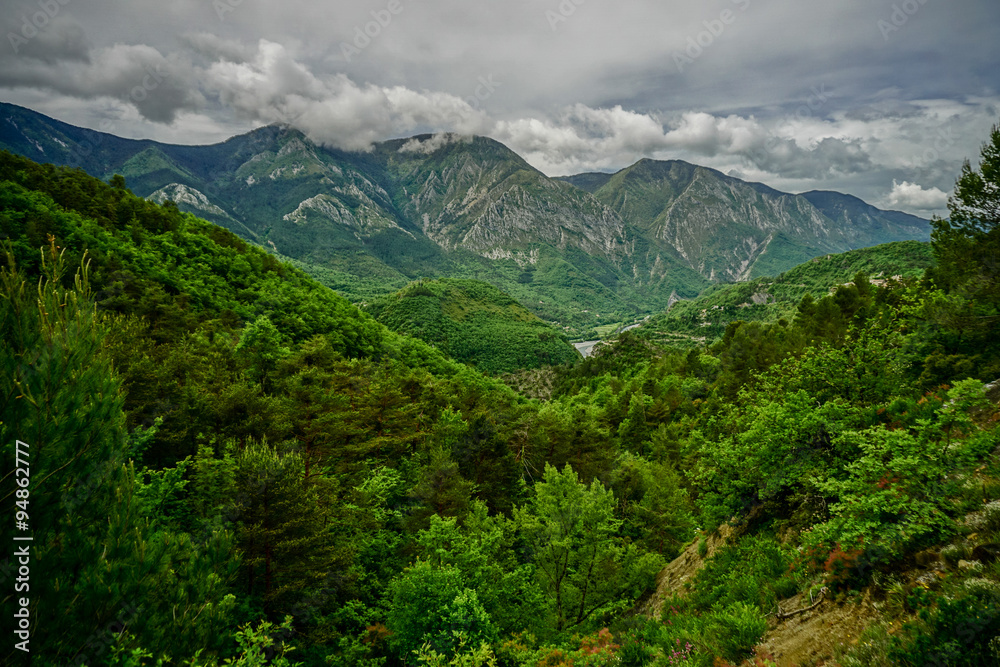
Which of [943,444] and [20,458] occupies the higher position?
[943,444]

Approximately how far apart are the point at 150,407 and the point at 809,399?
2627 centimetres

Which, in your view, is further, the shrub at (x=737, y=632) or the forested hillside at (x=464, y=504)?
the shrub at (x=737, y=632)

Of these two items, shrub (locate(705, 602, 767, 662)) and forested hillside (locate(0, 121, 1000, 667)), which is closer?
forested hillside (locate(0, 121, 1000, 667))

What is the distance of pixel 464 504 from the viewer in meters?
23.8

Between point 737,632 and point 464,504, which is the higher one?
point 737,632

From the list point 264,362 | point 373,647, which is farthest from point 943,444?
point 264,362

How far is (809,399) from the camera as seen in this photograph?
13703 millimetres

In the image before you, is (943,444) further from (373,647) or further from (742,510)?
(373,647)

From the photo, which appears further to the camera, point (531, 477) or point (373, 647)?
point (531, 477)

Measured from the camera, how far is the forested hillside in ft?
18.6

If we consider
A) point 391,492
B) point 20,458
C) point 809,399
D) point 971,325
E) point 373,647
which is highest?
point 971,325

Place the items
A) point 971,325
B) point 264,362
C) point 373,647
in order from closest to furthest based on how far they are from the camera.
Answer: point 373,647 → point 971,325 → point 264,362

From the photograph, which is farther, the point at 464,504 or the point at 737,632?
the point at 464,504

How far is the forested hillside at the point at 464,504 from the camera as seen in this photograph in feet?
18.6
